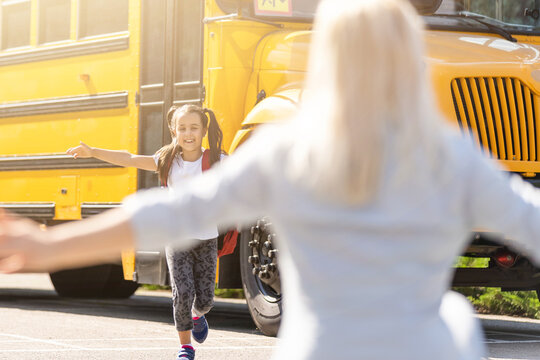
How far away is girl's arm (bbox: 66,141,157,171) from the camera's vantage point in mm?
4852

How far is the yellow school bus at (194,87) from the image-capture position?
6012 millimetres

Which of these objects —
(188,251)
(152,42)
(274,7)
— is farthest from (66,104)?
(188,251)

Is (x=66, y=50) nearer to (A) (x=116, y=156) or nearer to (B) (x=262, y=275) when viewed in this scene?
(B) (x=262, y=275)

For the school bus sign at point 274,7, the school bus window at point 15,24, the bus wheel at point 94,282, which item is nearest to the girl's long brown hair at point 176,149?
the school bus sign at point 274,7

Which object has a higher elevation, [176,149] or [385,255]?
[385,255]

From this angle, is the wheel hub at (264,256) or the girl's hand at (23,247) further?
the wheel hub at (264,256)

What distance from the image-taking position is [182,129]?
533 cm

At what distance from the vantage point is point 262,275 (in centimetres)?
627

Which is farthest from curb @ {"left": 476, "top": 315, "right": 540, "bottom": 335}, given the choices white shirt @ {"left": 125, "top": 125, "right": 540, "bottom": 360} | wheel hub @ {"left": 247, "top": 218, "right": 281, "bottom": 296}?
white shirt @ {"left": 125, "top": 125, "right": 540, "bottom": 360}

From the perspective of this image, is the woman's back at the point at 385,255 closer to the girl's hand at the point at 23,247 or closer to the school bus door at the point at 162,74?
the girl's hand at the point at 23,247

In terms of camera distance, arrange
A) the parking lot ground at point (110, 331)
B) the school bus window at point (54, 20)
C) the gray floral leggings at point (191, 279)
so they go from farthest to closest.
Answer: the school bus window at point (54, 20) < the parking lot ground at point (110, 331) < the gray floral leggings at point (191, 279)

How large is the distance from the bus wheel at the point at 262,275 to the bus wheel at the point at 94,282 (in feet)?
11.6

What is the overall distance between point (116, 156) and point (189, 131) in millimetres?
372

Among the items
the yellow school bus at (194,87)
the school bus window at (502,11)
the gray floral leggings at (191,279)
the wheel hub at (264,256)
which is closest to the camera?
the gray floral leggings at (191,279)
